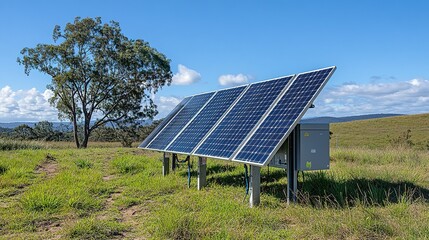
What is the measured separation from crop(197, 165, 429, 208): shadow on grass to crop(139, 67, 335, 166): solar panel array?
1.34 metres

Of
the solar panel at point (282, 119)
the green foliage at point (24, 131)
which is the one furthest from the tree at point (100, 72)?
the solar panel at point (282, 119)

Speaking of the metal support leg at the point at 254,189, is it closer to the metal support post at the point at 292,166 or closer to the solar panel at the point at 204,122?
the metal support post at the point at 292,166

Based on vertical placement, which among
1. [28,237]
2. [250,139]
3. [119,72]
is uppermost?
[119,72]

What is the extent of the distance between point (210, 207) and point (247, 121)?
7.51ft

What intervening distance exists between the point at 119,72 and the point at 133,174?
2502cm

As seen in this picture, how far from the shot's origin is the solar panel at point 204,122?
953 cm

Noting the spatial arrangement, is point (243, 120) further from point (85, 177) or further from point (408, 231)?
point (85, 177)

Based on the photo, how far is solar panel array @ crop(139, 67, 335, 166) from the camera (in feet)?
22.7

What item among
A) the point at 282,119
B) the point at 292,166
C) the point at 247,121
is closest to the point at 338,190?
the point at 292,166

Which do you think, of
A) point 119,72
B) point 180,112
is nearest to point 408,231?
point 180,112

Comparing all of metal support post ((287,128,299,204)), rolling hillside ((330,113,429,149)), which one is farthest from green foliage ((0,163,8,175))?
rolling hillside ((330,113,429,149))

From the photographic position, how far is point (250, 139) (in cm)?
739

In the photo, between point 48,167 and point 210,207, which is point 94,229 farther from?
point 48,167

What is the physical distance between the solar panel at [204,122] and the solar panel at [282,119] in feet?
7.47
